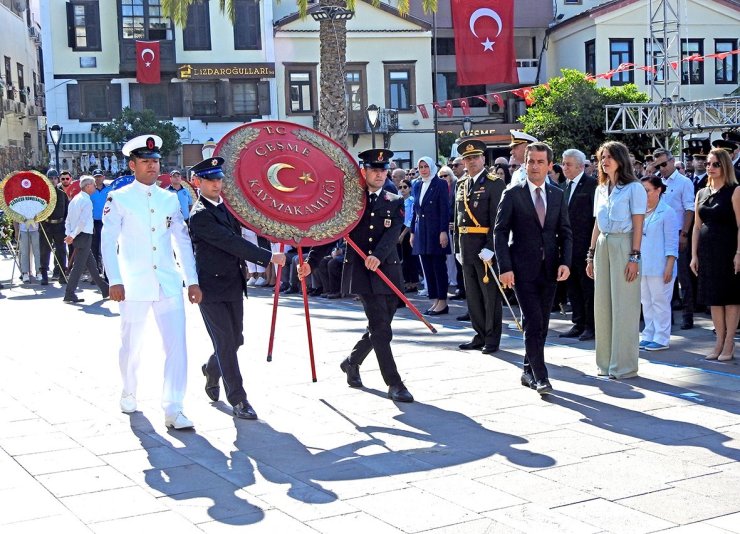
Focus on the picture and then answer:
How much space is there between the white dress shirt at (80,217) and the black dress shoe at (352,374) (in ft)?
29.1

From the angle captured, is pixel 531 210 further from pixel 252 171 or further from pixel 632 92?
pixel 632 92

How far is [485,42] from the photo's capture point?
40.0 metres

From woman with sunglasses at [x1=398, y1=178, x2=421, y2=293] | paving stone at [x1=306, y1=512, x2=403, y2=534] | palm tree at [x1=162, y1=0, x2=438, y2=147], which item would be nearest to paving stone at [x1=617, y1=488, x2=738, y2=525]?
paving stone at [x1=306, y1=512, x2=403, y2=534]

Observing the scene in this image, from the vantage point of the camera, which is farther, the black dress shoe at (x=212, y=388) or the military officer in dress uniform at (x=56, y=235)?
the military officer in dress uniform at (x=56, y=235)

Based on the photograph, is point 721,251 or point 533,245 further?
point 721,251

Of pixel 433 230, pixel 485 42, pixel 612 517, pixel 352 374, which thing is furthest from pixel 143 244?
pixel 485 42

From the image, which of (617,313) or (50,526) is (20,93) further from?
(50,526)

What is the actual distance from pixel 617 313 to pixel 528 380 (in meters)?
1.03

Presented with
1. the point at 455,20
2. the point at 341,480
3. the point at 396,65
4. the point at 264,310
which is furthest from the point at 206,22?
the point at 341,480

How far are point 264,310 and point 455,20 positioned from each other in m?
27.1

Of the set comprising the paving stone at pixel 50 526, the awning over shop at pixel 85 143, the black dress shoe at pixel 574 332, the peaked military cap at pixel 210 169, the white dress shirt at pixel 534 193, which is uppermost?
the awning over shop at pixel 85 143

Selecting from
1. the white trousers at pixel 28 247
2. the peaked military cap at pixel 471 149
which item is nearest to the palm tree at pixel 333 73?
the white trousers at pixel 28 247

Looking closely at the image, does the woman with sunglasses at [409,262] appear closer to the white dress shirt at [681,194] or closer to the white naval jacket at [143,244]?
the white dress shirt at [681,194]

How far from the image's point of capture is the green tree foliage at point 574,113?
106 ft
